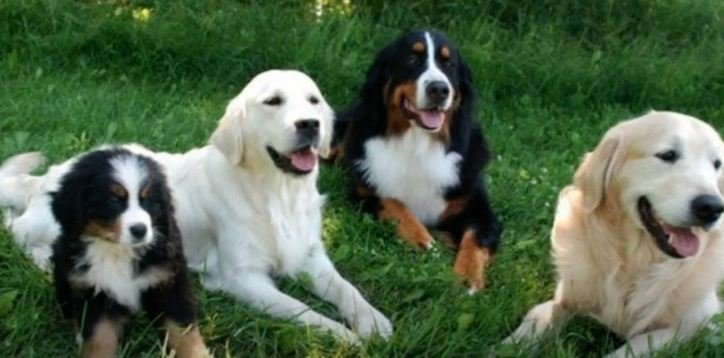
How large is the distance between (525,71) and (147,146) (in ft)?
10.5

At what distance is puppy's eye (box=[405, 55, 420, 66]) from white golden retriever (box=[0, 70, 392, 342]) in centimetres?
81

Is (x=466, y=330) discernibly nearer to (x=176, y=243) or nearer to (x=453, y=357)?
(x=453, y=357)

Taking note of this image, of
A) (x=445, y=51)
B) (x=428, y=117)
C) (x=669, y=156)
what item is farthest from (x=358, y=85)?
(x=669, y=156)

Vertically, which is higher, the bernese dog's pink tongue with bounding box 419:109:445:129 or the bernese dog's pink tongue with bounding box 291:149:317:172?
the bernese dog's pink tongue with bounding box 291:149:317:172

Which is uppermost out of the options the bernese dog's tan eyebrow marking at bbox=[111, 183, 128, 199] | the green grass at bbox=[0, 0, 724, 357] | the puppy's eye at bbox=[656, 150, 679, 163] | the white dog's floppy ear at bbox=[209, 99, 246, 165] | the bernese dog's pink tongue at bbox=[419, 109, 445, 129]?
the puppy's eye at bbox=[656, 150, 679, 163]

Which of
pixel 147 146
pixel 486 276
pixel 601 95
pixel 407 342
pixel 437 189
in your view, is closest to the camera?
pixel 407 342

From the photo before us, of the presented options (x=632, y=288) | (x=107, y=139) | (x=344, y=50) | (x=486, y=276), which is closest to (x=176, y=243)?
(x=486, y=276)

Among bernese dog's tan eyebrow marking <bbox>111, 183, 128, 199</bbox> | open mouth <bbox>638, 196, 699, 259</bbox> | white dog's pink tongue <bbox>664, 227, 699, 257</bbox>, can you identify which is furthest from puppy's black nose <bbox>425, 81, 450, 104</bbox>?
bernese dog's tan eyebrow marking <bbox>111, 183, 128, 199</bbox>

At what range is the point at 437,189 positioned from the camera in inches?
203

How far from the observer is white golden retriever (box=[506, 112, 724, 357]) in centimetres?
362

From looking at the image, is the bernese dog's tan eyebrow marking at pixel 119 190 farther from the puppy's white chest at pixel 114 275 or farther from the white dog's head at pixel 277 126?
the white dog's head at pixel 277 126

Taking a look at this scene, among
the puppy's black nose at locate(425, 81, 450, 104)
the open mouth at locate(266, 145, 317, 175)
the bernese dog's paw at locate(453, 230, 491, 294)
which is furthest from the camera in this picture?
the puppy's black nose at locate(425, 81, 450, 104)

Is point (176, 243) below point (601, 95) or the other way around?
the other way around

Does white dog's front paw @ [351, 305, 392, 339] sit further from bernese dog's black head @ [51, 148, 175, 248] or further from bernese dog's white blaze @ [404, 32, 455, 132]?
bernese dog's white blaze @ [404, 32, 455, 132]
